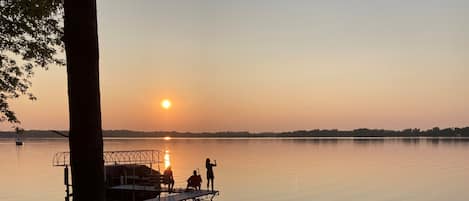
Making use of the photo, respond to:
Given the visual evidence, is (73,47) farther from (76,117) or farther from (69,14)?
(76,117)

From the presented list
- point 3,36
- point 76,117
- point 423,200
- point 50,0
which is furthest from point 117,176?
point 423,200

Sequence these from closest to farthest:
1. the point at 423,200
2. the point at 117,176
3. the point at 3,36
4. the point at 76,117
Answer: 1. the point at 76,117
2. the point at 3,36
3. the point at 117,176
4. the point at 423,200

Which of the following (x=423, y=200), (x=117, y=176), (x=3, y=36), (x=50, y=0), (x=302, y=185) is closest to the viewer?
(x=50, y=0)

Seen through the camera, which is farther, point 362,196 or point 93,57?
point 362,196

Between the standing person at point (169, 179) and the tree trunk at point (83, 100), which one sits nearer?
the tree trunk at point (83, 100)

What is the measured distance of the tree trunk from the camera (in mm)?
4746

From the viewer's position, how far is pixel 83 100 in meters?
4.75

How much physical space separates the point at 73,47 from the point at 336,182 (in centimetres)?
6734

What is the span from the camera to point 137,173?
35.5 metres

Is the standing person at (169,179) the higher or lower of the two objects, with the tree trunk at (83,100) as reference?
lower

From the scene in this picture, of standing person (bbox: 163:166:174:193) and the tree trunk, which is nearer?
the tree trunk

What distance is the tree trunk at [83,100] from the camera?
15.6ft

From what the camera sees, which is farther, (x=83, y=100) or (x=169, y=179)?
(x=169, y=179)

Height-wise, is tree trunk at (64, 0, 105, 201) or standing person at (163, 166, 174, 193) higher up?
tree trunk at (64, 0, 105, 201)
